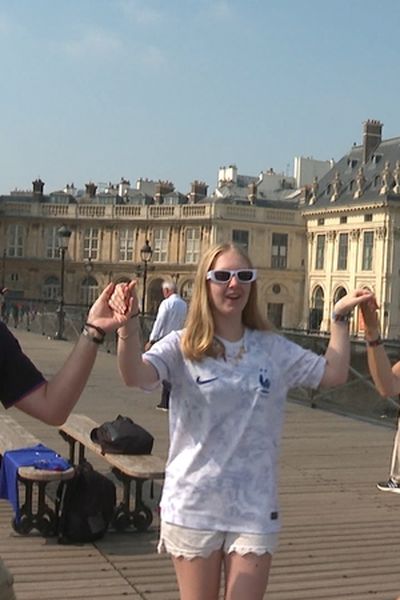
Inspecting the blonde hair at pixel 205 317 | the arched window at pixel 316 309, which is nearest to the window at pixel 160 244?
the arched window at pixel 316 309

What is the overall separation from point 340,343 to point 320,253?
197 feet

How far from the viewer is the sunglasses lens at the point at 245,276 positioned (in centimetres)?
351

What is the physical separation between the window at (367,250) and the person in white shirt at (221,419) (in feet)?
183

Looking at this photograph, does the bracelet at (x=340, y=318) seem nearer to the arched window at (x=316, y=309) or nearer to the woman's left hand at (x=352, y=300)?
the woman's left hand at (x=352, y=300)

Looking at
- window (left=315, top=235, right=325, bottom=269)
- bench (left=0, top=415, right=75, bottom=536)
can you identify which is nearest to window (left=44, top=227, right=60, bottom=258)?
window (left=315, top=235, right=325, bottom=269)

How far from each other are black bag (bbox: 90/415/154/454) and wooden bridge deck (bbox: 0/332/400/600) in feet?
2.11

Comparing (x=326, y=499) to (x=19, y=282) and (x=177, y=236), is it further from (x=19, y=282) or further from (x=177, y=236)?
(x=19, y=282)

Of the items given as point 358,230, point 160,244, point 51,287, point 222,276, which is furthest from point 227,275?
point 51,287

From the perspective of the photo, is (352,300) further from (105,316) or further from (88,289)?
(88,289)

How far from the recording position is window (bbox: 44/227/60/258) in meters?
66.4

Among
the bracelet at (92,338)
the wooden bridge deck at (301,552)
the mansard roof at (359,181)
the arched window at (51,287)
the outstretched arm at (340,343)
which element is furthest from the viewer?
the arched window at (51,287)

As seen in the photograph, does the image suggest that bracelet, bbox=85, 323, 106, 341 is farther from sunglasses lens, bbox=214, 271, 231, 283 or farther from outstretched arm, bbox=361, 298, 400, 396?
outstretched arm, bbox=361, 298, 400, 396

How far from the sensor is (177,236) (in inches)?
2506

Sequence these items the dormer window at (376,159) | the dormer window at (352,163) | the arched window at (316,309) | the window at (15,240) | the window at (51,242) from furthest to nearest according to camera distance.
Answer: the window at (15,240), the window at (51,242), the dormer window at (352,163), the dormer window at (376,159), the arched window at (316,309)
